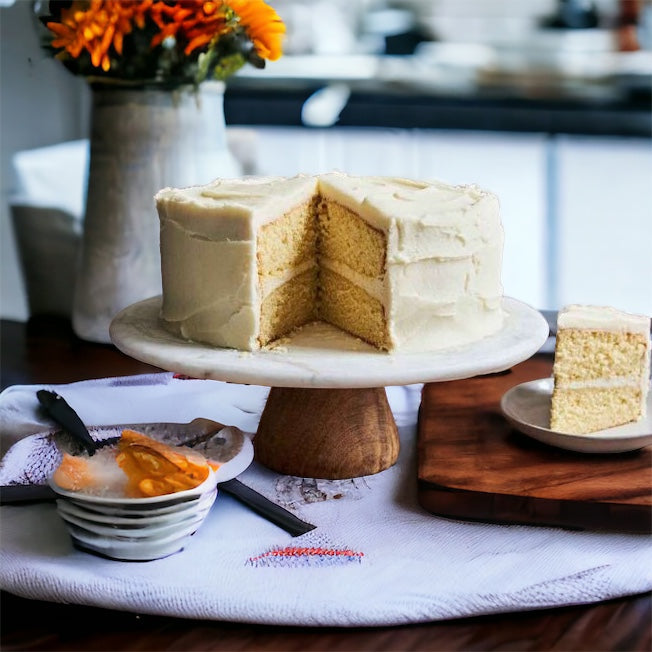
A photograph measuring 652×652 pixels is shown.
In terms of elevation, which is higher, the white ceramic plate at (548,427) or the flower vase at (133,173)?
the flower vase at (133,173)

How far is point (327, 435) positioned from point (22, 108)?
6.17 ft

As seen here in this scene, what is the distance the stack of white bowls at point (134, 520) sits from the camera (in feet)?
3.42

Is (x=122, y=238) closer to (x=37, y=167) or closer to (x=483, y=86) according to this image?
(x=37, y=167)

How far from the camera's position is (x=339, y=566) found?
42.8 inches

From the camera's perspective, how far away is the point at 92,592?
1.03 m

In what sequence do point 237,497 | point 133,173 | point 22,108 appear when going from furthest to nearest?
point 22,108
point 133,173
point 237,497

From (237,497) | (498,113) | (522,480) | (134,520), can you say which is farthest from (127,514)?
(498,113)

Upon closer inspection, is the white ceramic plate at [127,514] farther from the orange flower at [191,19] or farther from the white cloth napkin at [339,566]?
the orange flower at [191,19]

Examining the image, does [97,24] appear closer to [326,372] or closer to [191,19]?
[191,19]

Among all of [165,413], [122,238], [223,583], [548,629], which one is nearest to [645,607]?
[548,629]

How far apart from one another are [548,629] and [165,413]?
0.80m

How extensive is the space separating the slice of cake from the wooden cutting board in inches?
2.7

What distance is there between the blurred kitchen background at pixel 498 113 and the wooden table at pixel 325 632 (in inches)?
84.5

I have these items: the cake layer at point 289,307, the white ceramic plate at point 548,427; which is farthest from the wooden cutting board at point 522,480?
the cake layer at point 289,307
